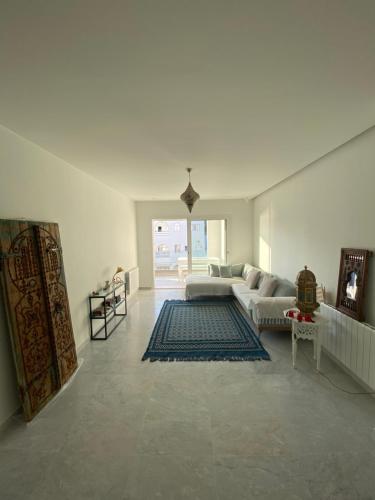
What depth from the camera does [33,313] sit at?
235cm

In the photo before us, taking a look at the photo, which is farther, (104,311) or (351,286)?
(104,311)

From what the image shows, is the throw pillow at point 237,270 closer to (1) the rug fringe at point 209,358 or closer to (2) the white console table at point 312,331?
(1) the rug fringe at point 209,358

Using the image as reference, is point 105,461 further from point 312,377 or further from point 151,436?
point 312,377

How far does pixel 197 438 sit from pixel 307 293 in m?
1.82

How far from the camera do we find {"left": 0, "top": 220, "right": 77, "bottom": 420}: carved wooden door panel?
2.13m

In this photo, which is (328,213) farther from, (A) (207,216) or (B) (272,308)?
(A) (207,216)

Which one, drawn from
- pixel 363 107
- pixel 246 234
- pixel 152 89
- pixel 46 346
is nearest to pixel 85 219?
pixel 46 346

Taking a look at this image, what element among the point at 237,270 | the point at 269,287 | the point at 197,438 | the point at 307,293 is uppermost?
the point at 307,293

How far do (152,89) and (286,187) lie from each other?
11.8 feet

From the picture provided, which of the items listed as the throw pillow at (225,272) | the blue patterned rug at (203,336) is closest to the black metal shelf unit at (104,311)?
the blue patterned rug at (203,336)

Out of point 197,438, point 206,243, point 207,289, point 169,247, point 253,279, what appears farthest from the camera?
point 169,247

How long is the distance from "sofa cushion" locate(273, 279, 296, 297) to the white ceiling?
209 centimetres

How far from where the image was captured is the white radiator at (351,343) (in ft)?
7.62

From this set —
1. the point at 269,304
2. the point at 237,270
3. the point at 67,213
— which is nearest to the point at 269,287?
the point at 269,304
